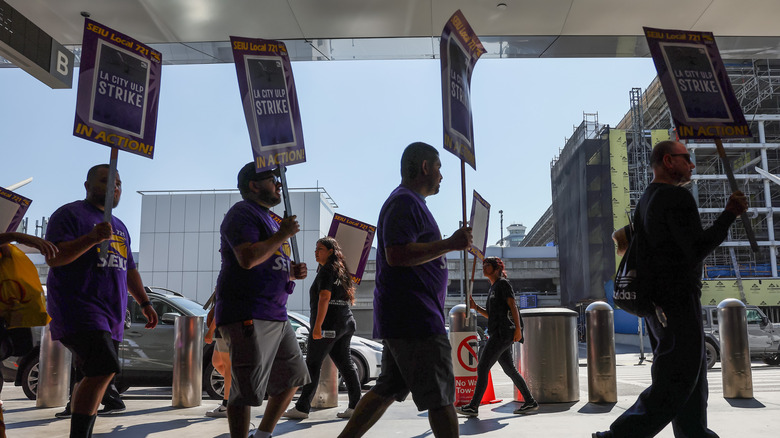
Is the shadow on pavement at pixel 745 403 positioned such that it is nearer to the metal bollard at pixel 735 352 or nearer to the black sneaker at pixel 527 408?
the metal bollard at pixel 735 352

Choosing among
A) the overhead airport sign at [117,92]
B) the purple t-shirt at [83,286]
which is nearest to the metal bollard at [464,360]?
the overhead airport sign at [117,92]

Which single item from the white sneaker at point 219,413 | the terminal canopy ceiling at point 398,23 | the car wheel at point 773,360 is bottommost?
the car wheel at point 773,360

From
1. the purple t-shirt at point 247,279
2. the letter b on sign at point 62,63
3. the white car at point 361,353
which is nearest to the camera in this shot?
the purple t-shirt at point 247,279

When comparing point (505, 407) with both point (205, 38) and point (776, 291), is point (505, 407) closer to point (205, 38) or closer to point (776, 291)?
point (205, 38)

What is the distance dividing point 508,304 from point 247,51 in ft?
12.5

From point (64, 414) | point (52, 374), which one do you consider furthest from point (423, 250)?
point (52, 374)

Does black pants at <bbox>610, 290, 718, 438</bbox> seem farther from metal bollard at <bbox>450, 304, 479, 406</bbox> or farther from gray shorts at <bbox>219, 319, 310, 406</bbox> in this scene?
metal bollard at <bbox>450, 304, 479, 406</bbox>

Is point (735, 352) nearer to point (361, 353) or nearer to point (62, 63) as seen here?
point (361, 353)

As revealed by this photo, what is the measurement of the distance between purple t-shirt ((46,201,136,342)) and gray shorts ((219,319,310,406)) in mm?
684

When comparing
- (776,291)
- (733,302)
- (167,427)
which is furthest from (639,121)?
(167,427)

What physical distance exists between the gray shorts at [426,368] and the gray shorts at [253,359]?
0.69m

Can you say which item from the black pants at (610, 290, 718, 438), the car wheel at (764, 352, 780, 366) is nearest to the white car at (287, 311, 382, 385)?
the black pants at (610, 290, 718, 438)

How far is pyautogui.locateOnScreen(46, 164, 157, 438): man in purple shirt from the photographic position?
361 cm

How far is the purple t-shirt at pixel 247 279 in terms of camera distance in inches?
143
